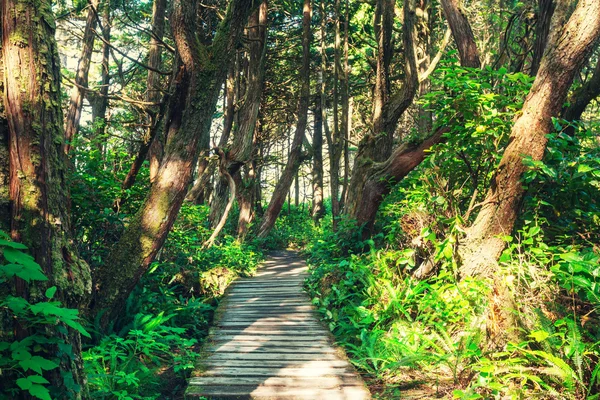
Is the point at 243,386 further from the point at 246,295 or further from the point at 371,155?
the point at 371,155

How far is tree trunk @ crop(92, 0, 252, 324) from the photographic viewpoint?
5.36 metres

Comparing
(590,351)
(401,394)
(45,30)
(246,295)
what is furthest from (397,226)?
(45,30)

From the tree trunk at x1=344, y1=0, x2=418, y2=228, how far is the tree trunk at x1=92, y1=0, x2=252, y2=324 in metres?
4.18

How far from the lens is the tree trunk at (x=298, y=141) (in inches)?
570

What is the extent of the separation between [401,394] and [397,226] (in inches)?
152

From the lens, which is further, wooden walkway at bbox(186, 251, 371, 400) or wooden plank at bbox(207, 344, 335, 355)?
wooden plank at bbox(207, 344, 335, 355)

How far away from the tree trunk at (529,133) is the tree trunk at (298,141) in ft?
32.4

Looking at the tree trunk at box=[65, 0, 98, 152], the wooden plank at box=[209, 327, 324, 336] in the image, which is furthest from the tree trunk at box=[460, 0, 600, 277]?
the tree trunk at box=[65, 0, 98, 152]

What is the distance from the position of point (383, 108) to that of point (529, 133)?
513cm

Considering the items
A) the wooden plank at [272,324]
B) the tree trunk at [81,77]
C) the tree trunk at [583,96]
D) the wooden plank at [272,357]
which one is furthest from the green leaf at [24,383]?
the tree trunk at [81,77]

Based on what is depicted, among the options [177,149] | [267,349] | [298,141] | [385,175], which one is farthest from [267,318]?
[298,141]

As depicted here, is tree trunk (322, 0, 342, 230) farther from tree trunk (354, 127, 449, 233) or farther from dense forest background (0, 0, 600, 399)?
dense forest background (0, 0, 600, 399)

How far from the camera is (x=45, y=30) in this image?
11.2ft

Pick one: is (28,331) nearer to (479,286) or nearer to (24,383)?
(24,383)
